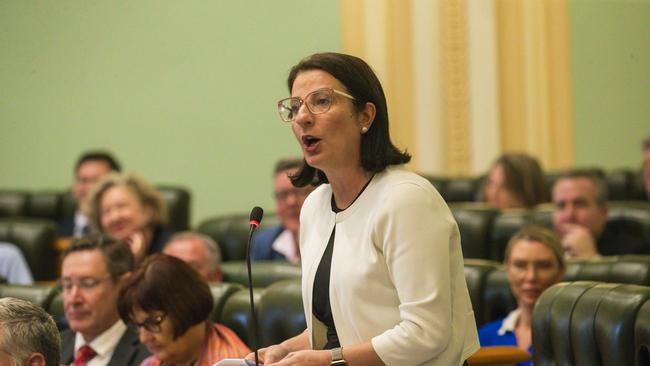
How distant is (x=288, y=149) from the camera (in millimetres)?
6133

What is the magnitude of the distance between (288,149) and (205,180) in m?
0.58

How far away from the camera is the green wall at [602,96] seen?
5266 millimetres

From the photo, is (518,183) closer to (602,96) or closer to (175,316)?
(602,96)

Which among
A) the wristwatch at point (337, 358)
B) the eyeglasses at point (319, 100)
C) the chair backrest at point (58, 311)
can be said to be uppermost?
the eyeglasses at point (319, 100)

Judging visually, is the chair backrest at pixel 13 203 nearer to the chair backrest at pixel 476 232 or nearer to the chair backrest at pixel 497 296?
the chair backrest at pixel 476 232

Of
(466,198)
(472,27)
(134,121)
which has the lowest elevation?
(466,198)

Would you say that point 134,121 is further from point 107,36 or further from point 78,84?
point 107,36

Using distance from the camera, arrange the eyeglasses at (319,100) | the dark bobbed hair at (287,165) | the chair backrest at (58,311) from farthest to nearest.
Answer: the dark bobbed hair at (287,165) < the chair backrest at (58,311) < the eyeglasses at (319,100)

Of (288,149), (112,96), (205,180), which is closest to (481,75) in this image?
(288,149)

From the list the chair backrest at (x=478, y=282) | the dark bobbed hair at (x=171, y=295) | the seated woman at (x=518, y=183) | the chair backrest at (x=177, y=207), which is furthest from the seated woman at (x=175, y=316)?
the chair backrest at (x=177, y=207)

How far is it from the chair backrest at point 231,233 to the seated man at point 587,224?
1.30m

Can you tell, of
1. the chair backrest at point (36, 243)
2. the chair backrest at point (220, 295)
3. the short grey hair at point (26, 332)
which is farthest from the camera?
the chair backrest at point (36, 243)

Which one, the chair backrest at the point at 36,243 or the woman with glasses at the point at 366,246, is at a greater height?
the woman with glasses at the point at 366,246

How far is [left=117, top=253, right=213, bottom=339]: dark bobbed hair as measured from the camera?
9.15 ft
